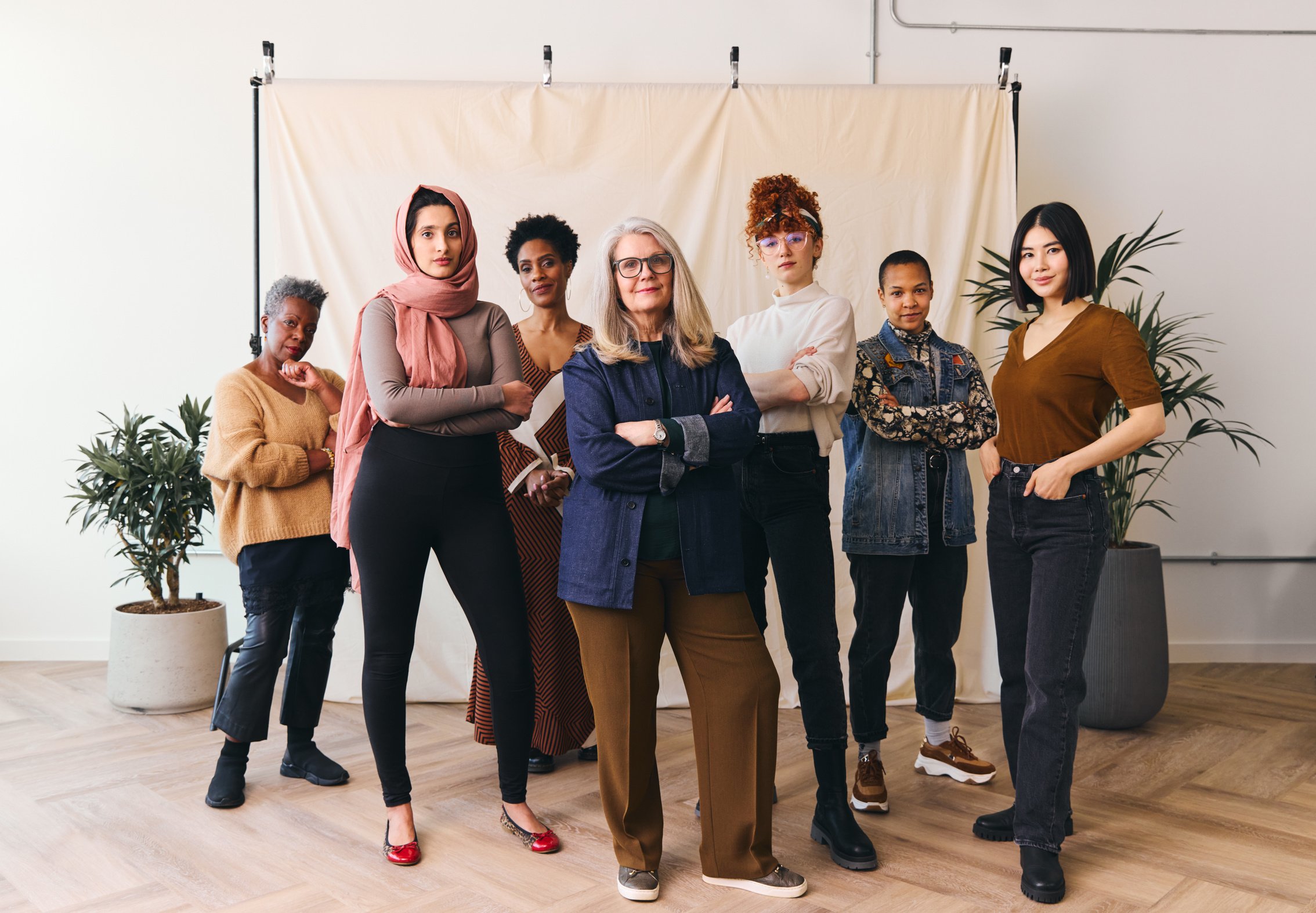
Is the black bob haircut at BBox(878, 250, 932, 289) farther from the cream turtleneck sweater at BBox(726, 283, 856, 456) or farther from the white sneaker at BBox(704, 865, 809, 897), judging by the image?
the white sneaker at BBox(704, 865, 809, 897)

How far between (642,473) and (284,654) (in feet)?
4.97

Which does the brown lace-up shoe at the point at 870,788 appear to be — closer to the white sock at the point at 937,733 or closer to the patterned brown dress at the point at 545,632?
the white sock at the point at 937,733

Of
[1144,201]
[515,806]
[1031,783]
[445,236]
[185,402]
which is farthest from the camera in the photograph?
[1144,201]

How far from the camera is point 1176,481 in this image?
14.3ft

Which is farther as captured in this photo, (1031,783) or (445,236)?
(445,236)

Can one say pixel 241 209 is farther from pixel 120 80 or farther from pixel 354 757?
pixel 354 757

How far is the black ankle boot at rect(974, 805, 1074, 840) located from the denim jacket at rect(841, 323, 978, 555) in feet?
2.29

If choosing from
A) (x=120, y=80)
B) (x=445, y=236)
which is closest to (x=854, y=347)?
(x=445, y=236)

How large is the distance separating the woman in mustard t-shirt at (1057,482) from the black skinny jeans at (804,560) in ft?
1.43

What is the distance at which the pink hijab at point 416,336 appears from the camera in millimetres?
2346

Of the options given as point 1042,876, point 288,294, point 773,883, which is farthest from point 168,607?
point 1042,876

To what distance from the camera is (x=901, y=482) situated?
2658mm

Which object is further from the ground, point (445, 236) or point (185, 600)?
point (445, 236)

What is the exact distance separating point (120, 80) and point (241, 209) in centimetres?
77
